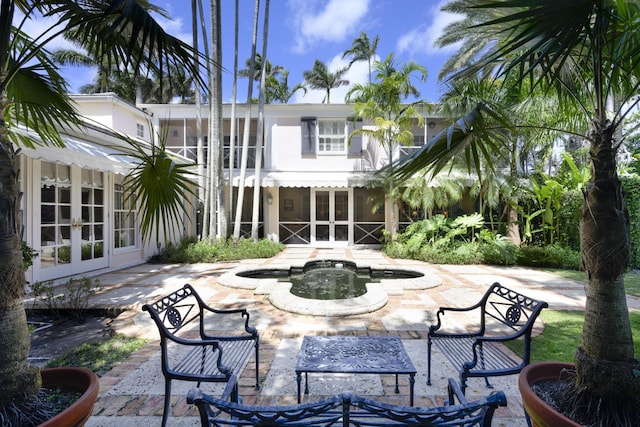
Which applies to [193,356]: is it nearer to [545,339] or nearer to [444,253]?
[545,339]

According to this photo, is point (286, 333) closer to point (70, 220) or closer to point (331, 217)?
point (70, 220)

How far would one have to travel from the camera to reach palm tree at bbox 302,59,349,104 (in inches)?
1209

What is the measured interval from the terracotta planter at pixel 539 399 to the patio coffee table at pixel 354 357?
84 centimetres

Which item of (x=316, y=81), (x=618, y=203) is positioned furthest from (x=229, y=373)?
(x=316, y=81)

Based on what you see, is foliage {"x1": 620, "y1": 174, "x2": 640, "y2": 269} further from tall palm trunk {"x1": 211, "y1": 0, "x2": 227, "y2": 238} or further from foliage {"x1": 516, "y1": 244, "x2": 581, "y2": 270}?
tall palm trunk {"x1": 211, "y1": 0, "x2": 227, "y2": 238}

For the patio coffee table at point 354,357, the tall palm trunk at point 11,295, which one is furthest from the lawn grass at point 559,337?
the tall palm trunk at point 11,295

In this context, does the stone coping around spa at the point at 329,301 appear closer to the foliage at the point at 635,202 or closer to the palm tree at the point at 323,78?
the foliage at the point at 635,202

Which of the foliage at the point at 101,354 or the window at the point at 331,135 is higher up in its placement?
the window at the point at 331,135

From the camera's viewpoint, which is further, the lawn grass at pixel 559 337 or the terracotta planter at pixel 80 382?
the lawn grass at pixel 559 337

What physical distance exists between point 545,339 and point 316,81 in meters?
31.7

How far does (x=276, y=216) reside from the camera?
16.6 meters

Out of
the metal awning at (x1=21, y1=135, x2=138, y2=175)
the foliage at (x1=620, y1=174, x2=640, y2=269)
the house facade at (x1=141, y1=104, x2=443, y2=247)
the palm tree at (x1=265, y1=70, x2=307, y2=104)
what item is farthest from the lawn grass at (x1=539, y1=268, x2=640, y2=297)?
the palm tree at (x1=265, y1=70, x2=307, y2=104)

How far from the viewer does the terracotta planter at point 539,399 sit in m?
1.96

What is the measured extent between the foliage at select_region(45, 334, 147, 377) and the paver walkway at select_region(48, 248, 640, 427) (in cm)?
17
